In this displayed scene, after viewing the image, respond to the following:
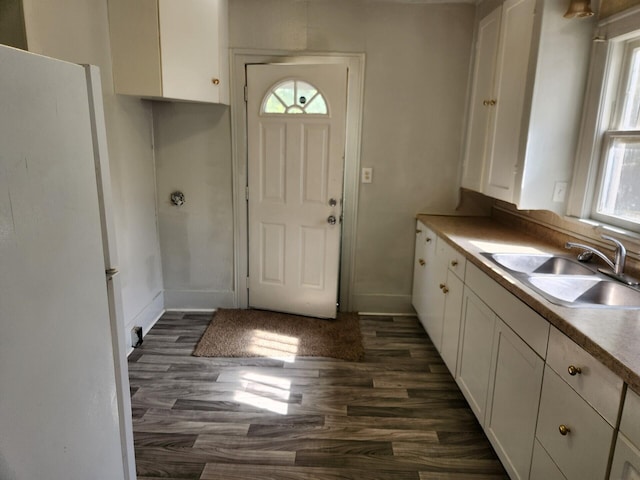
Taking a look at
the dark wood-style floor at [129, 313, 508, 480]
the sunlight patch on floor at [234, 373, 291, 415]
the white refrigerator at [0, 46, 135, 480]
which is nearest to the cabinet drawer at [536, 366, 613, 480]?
the dark wood-style floor at [129, 313, 508, 480]

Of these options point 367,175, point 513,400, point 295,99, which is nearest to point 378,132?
point 367,175

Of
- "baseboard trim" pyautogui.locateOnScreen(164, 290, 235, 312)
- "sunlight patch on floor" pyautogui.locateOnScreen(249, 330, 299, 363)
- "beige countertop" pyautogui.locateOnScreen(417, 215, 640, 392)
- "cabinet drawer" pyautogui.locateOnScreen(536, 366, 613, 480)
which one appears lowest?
"sunlight patch on floor" pyautogui.locateOnScreen(249, 330, 299, 363)

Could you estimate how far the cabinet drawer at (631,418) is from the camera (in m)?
1.03

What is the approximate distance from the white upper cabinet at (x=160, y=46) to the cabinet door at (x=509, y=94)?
1.84 metres

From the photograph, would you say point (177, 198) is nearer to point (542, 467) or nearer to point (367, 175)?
point (367, 175)

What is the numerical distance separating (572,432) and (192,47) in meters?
2.75

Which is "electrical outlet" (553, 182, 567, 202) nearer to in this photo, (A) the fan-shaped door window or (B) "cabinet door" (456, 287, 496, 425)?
(B) "cabinet door" (456, 287, 496, 425)

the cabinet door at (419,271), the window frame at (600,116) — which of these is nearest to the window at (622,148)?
the window frame at (600,116)

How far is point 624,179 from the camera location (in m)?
2.02

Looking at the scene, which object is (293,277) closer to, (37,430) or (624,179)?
(624,179)

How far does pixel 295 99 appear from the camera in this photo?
312 centimetres

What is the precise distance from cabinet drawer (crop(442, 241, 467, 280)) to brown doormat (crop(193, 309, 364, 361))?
87 cm

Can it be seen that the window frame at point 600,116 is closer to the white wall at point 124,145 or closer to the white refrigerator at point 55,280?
the white refrigerator at point 55,280

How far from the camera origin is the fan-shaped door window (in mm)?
3100
